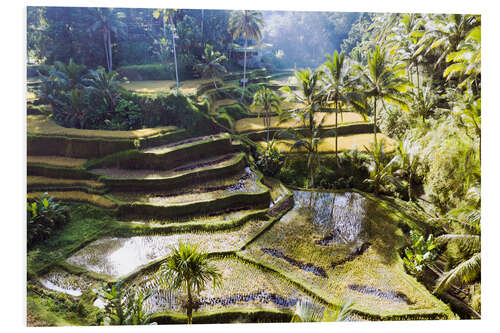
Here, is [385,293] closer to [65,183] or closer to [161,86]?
[65,183]

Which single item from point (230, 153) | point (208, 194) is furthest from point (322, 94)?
point (208, 194)

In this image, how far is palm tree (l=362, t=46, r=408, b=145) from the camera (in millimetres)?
7000

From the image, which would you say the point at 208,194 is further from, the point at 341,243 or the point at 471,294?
the point at 471,294

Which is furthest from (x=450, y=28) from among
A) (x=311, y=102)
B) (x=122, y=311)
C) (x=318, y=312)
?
(x=122, y=311)

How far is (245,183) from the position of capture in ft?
24.5

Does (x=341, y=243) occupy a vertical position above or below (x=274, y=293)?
above

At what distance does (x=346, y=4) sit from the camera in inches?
177

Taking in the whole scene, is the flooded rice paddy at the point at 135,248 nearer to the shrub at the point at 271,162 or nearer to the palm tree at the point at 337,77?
the shrub at the point at 271,162

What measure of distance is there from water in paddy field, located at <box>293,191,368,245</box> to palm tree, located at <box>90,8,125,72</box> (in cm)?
589

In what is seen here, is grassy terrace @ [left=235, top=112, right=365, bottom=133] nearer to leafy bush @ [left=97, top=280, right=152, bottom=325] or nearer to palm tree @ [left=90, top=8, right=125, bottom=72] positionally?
palm tree @ [left=90, top=8, right=125, bottom=72]

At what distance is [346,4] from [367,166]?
158 inches

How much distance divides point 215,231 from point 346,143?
15.8ft

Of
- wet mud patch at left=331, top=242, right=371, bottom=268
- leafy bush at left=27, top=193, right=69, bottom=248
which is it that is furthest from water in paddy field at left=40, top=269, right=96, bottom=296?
wet mud patch at left=331, top=242, right=371, bottom=268

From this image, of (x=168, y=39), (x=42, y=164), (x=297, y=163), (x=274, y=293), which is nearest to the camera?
(x=274, y=293)
